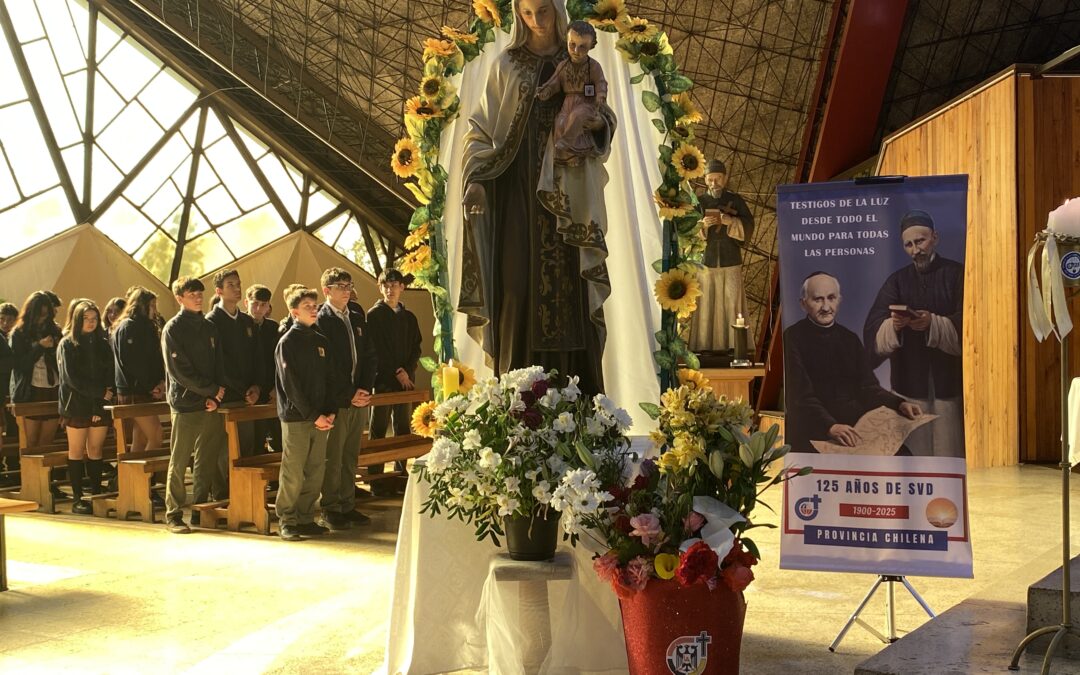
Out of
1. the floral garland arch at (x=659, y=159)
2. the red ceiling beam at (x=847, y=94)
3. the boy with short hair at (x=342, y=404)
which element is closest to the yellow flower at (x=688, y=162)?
the floral garland arch at (x=659, y=159)

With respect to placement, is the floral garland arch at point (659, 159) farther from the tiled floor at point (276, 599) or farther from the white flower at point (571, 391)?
the tiled floor at point (276, 599)

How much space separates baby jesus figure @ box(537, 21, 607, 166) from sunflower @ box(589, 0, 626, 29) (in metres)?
0.17

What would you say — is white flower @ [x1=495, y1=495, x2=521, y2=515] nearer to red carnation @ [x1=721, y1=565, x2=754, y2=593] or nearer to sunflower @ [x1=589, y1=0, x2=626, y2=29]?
red carnation @ [x1=721, y1=565, x2=754, y2=593]

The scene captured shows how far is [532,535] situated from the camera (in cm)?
355

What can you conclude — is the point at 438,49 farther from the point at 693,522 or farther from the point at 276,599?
the point at 276,599

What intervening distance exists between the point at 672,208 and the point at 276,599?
8.44 ft

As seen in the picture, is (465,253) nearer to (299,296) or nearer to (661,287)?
(661,287)

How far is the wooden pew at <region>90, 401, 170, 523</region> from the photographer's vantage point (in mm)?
8062

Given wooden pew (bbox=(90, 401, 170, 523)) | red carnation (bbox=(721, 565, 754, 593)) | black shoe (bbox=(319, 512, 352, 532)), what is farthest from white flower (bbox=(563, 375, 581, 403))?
wooden pew (bbox=(90, 401, 170, 523))

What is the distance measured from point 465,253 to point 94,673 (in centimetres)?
195

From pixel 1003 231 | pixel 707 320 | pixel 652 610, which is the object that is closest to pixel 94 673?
pixel 652 610

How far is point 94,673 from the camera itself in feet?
13.3

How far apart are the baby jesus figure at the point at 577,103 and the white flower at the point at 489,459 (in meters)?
1.08

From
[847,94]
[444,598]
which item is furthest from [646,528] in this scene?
[847,94]
